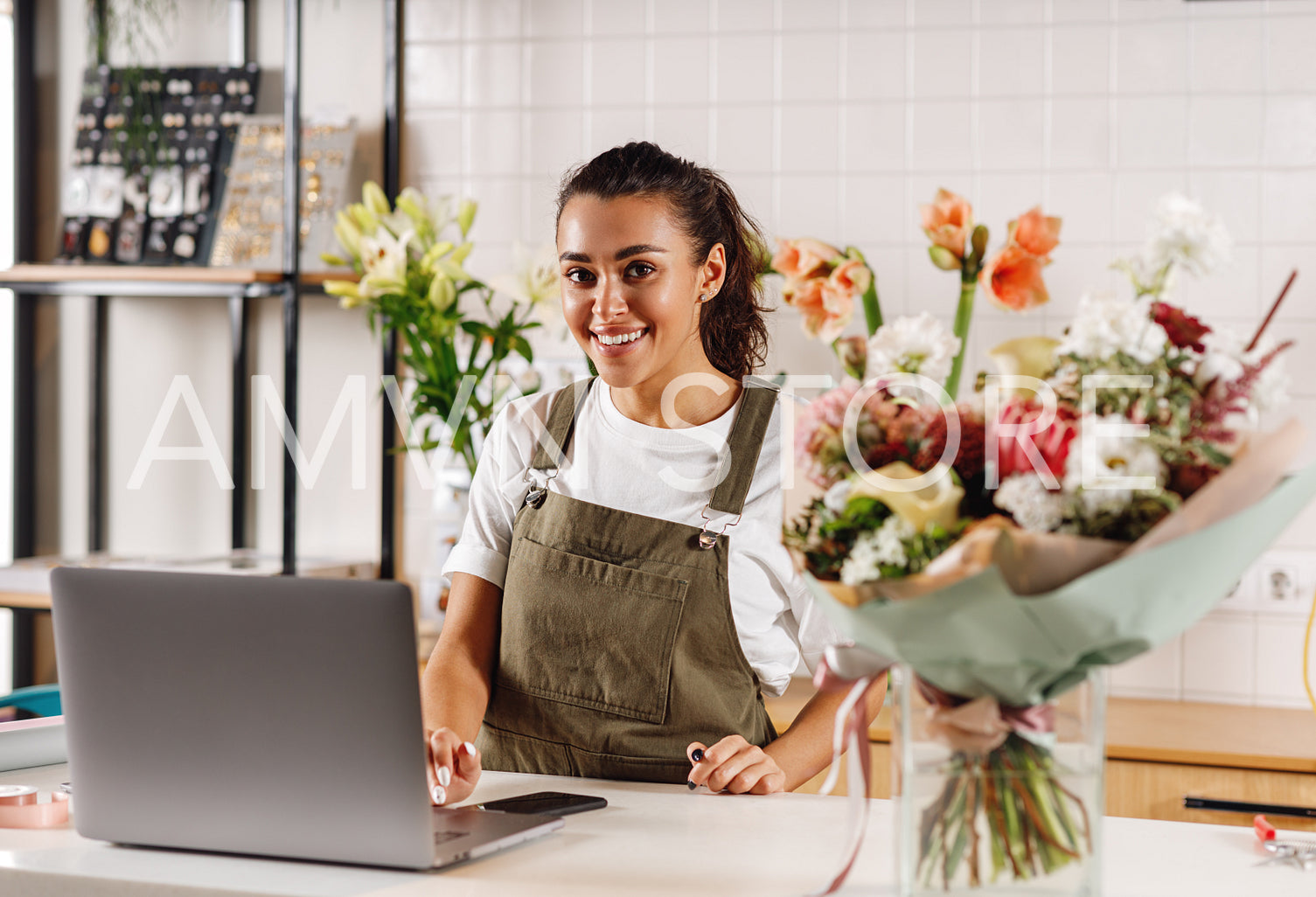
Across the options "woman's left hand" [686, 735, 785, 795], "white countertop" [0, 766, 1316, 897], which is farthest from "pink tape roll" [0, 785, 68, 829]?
"woman's left hand" [686, 735, 785, 795]

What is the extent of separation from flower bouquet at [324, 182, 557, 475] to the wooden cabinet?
0.77 meters

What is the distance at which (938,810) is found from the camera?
31.7 inches

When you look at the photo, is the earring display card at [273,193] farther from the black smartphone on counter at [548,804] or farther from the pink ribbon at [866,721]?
the pink ribbon at [866,721]

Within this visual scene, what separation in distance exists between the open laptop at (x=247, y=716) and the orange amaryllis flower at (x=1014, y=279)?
1.30m

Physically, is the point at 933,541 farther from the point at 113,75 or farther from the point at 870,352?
the point at 113,75

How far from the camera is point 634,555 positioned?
146 cm

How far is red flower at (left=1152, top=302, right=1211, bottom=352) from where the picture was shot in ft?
2.53

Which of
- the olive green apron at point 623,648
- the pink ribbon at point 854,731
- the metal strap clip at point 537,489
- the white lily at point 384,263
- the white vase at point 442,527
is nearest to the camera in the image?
the pink ribbon at point 854,731

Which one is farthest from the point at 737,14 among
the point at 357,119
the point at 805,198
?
the point at 357,119

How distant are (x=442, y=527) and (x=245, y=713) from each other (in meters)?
1.69

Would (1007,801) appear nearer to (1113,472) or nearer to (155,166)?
(1113,472)

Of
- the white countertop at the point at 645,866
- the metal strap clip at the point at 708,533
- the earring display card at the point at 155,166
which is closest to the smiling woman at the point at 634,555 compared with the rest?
the metal strap clip at the point at 708,533

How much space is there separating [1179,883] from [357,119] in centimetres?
223

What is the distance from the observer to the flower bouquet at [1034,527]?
74cm
